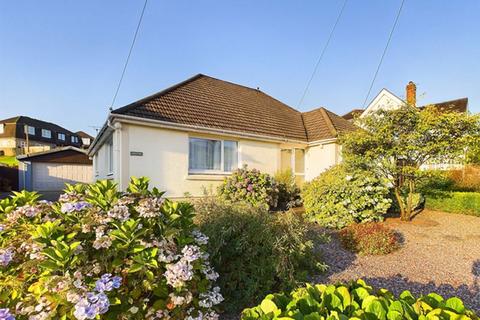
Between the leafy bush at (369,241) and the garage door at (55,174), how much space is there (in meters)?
24.3

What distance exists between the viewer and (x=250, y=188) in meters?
8.83

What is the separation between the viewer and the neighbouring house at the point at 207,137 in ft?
27.4

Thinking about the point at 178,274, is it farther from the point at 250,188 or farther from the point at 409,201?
the point at 409,201

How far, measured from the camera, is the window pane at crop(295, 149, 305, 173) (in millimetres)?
12547

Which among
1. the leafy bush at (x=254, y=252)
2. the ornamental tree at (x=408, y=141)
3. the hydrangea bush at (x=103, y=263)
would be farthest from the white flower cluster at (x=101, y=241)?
the ornamental tree at (x=408, y=141)

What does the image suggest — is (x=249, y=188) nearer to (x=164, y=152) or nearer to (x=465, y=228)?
(x=164, y=152)

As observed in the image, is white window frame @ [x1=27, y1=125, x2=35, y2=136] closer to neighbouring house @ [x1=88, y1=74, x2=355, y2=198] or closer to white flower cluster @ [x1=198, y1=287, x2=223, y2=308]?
neighbouring house @ [x1=88, y1=74, x2=355, y2=198]

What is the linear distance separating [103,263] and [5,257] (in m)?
0.69

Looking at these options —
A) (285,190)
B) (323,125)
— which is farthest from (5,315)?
(323,125)

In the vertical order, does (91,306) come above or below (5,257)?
below

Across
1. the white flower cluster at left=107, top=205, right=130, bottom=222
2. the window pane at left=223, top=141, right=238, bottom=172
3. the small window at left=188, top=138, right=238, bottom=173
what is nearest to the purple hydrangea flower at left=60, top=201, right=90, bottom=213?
the white flower cluster at left=107, top=205, right=130, bottom=222

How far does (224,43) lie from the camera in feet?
33.5

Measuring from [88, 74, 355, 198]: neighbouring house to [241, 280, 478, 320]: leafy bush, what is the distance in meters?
6.54

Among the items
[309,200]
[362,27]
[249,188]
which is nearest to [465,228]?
[309,200]
